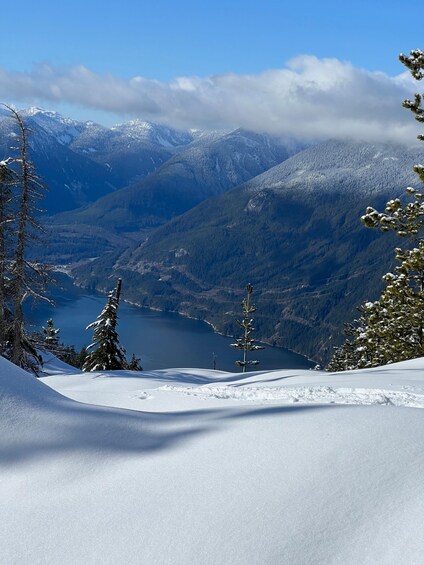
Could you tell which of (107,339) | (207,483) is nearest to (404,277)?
(207,483)

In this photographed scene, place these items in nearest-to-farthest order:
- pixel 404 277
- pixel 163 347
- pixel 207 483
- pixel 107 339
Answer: pixel 207 483 < pixel 404 277 < pixel 107 339 < pixel 163 347

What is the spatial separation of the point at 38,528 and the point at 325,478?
2.50m

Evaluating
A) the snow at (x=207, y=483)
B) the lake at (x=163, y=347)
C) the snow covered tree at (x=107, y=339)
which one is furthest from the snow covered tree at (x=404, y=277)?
the lake at (x=163, y=347)

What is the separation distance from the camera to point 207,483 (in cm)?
475

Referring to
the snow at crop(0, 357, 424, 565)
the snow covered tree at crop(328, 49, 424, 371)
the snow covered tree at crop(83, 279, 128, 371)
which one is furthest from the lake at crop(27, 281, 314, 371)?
the snow at crop(0, 357, 424, 565)

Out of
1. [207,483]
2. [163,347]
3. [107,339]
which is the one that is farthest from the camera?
[163,347]

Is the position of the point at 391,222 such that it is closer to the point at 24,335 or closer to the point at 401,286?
the point at 401,286

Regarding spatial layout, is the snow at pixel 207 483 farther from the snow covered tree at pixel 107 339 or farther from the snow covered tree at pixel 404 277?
the snow covered tree at pixel 107 339

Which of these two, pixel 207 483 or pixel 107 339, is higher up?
pixel 107 339

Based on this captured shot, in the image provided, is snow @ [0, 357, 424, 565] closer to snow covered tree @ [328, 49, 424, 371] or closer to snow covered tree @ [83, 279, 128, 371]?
snow covered tree @ [328, 49, 424, 371]

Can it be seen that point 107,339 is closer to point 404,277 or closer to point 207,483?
point 404,277

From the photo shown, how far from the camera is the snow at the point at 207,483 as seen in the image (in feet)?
12.6

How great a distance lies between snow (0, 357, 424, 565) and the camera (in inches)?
152

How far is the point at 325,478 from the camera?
177 inches
